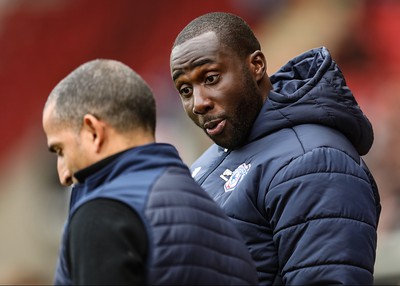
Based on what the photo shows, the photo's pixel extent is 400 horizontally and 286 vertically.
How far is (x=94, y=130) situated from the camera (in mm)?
2492

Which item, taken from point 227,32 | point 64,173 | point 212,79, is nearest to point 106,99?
point 64,173

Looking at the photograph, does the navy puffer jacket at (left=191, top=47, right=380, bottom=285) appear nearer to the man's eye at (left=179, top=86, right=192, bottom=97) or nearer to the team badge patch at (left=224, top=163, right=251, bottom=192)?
the team badge patch at (left=224, top=163, right=251, bottom=192)

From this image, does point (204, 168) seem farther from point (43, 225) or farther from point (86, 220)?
point (43, 225)

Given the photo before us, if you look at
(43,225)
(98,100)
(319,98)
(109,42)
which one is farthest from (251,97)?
(43,225)

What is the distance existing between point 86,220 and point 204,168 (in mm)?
1444

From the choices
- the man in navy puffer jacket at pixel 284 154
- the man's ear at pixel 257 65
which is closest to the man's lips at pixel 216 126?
the man in navy puffer jacket at pixel 284 154

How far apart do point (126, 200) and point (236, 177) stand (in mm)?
1056

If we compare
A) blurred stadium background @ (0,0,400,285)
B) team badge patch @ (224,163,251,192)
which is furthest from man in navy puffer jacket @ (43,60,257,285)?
blurred stadium background @ (0,0,400,285)

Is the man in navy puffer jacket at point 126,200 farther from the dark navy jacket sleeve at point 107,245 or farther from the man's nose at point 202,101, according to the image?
the man's nose at point 202,101

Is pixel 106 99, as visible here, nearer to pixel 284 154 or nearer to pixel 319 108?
pixel 284 154

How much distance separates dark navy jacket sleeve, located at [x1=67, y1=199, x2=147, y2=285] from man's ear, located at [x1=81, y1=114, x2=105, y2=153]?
0.62ft

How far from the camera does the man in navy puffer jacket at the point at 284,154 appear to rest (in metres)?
3.09

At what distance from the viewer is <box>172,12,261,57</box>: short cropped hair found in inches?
139

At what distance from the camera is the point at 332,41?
642 centimetres
